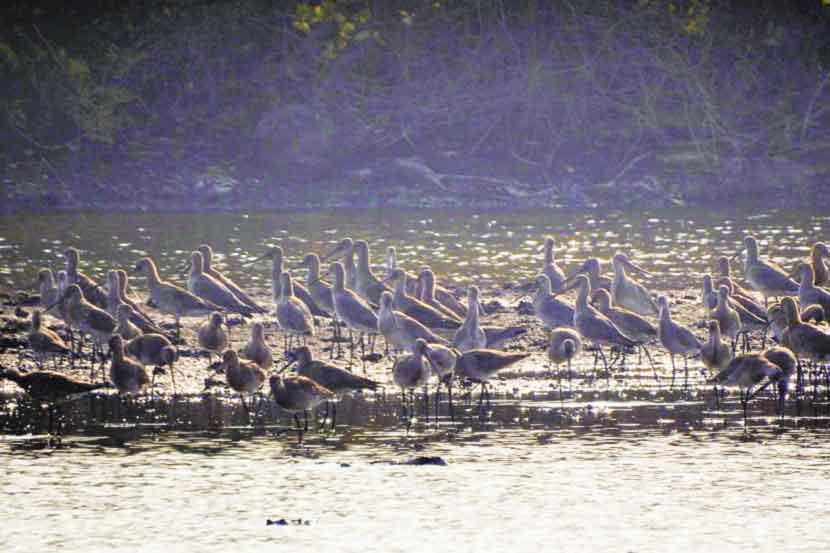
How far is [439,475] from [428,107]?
102ft

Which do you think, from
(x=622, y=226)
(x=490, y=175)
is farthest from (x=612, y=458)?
(x=490, y=175)

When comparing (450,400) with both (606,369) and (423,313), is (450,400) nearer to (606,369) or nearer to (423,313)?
(606,369)

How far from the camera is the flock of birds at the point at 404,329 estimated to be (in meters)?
13.4

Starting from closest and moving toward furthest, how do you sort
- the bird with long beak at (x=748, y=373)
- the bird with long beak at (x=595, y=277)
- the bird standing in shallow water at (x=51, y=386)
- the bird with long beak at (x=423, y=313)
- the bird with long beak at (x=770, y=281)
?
the bird standing in shallow water at (x=51, y=386)
the bird with long beak at (x=748, y=373)
the bird with long beak at (x=423, y=313)
the bird with long beak at (x=770, y=281)
the bird with long beak at (x=595, y=277)

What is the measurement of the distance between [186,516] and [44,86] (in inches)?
1319

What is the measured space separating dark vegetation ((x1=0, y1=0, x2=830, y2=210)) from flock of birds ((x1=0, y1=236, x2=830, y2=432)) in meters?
19.4

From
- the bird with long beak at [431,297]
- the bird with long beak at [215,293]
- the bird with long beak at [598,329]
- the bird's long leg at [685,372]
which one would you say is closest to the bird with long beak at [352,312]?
the bird with long beak at [431,297]

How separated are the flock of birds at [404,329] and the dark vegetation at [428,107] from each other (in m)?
19.4

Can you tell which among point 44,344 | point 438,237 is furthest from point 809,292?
point 438,237

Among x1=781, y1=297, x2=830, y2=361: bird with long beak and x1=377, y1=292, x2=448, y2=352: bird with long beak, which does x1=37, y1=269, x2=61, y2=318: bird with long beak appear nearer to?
x1=377, y1=292, x2=448, y2=352: bird with long beak

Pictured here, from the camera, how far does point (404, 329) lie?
50.7 ft

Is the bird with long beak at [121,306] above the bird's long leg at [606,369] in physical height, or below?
above

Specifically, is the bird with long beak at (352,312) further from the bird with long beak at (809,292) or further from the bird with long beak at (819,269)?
the bird with long beak at (819,269)

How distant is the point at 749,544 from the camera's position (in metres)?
8.99
